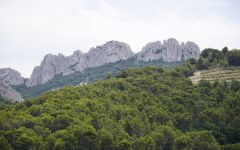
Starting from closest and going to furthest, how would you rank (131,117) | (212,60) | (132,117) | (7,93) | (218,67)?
1. (131,117)
2. (132,117)
3. (218,67)
4. (212,60)
5. (7,93)

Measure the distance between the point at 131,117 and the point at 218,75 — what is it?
136 ft

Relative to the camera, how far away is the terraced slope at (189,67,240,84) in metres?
102

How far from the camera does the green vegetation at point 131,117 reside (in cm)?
6062

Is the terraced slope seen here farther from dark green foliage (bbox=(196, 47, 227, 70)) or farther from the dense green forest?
the dense green forest

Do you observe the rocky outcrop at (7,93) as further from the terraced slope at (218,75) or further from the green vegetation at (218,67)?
the terraced slope at (218,75)

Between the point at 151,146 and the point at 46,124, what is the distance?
1690cm

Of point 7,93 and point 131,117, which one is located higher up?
point 131,117

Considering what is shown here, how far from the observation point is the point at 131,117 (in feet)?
237

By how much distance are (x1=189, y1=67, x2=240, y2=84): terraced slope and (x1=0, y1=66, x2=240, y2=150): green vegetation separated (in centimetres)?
782

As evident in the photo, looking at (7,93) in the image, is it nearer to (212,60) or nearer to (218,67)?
(212,60)

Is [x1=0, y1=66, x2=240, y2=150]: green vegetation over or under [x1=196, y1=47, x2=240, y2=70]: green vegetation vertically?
under

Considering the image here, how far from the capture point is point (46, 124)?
64.4m

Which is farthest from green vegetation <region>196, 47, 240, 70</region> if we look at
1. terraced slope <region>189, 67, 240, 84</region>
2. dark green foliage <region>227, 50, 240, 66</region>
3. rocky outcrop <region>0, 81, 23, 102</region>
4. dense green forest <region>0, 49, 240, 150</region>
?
rocky outcrop <region>0, 81, 23, 102</region>

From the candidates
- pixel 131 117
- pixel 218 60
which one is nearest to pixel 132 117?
pixel 131 117
